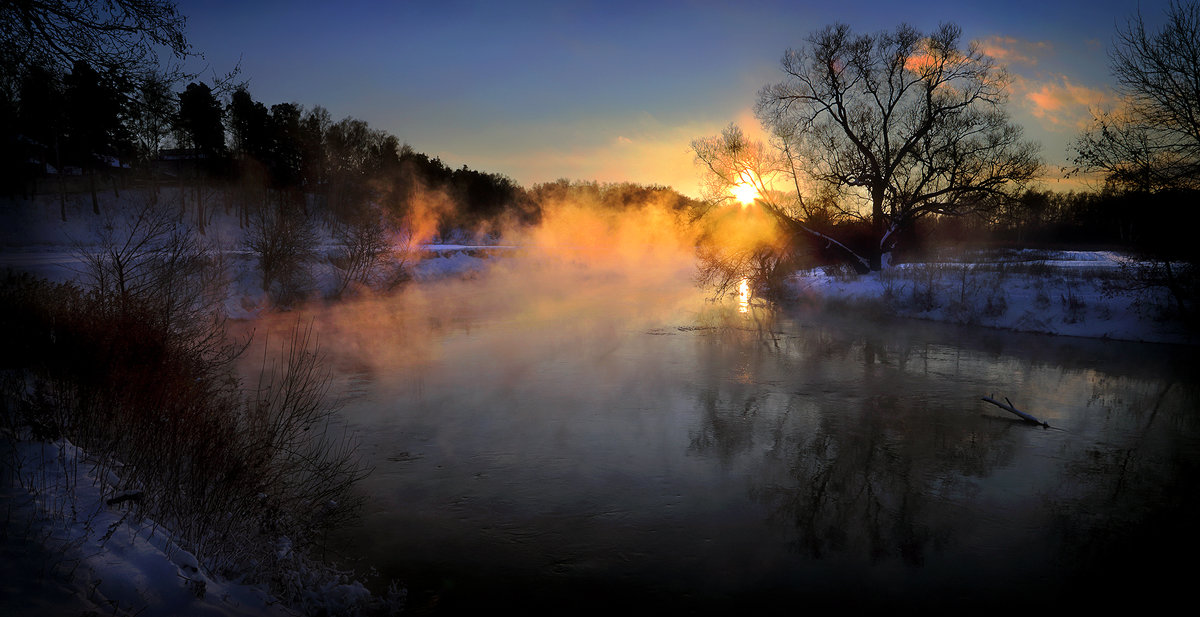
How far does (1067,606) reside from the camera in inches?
196

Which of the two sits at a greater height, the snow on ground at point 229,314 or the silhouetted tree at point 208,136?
the silhouetted tree at point 208,136

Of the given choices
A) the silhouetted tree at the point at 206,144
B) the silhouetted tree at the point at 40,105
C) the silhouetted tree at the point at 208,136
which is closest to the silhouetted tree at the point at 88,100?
the silhouetted tree at the point at 40,105

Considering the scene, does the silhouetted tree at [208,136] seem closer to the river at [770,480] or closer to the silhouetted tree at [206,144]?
the silhouetted tree at [206,144]

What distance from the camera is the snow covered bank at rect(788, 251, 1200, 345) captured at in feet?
54.6

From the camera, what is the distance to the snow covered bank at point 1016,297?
16.6 m

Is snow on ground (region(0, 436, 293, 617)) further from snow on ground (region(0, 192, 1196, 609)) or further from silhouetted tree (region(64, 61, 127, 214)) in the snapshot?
silhouetted tree (region(64, 61, 127, 214))

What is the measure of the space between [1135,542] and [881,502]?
223 cm

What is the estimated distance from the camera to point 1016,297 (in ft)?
63.2

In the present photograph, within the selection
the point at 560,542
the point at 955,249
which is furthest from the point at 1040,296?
the point at 560,542

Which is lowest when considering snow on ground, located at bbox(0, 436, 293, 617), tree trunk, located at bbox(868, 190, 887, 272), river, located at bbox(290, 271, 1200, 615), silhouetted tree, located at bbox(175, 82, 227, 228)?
river, located at bbox(290, 271, 1200, 615)

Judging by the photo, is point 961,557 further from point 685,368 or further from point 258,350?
point 258,350

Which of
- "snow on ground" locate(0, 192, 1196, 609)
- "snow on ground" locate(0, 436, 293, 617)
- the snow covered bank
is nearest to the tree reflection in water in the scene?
the snow covered bank

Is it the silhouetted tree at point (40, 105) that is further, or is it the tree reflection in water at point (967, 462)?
the silhouetted tree at point (40, 105)

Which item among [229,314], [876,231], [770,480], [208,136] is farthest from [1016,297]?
[208,136]
